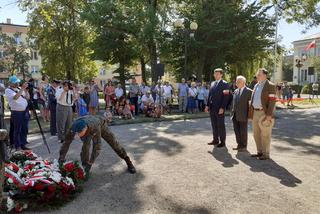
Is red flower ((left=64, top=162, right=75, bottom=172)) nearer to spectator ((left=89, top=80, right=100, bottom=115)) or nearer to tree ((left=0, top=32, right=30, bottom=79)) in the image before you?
spectator ((left=89, top=80, right=100, bottom=115))

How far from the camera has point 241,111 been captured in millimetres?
8289

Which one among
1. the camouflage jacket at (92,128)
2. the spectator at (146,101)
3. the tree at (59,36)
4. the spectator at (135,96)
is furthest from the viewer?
the tree at (59,36)

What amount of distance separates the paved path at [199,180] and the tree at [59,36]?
24.5m

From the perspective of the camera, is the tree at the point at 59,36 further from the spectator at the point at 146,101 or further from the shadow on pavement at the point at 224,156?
the shadow on pavement at the point at 224,156

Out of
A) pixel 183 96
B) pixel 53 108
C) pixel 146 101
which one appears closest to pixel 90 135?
pixel 53 108

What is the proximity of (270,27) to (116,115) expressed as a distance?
13.6 m

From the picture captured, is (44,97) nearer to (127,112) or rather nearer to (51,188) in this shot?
(127,112)

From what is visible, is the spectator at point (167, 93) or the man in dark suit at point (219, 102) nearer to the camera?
the man in dark suit at point (219, 102)

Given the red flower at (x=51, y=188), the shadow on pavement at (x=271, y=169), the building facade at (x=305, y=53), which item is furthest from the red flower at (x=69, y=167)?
the building facade at (x=305, y=53)

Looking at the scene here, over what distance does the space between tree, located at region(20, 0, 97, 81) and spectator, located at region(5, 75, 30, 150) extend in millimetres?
A: 23283

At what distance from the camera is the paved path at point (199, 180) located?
503cm

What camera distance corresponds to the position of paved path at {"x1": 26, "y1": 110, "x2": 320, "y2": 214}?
503 cm

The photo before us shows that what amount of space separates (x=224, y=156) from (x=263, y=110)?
Answer: 1284 millimetres

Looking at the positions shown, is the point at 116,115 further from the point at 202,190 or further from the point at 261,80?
the point at 202,190
